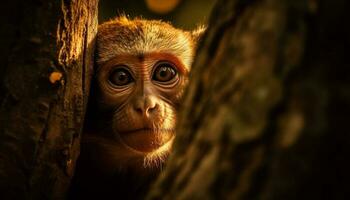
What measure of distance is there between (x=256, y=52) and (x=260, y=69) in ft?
0.18

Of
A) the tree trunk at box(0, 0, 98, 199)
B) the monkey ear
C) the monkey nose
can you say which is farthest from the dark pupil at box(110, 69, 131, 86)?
the tree trunk at box(0, 0, 98, 199)

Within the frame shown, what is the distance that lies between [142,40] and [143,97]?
0.77m

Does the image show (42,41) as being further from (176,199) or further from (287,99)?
(287,99)

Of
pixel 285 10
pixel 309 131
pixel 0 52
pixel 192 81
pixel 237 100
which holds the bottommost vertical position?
pixel 309 131

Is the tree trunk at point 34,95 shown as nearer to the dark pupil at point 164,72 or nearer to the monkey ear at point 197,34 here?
the dark pupil at point 164,72

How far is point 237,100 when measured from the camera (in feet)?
4.35

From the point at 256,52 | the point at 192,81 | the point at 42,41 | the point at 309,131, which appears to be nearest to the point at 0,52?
the point at 42,41

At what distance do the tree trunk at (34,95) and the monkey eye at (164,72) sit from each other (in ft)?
4.80

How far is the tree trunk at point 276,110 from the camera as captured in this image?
116 cm

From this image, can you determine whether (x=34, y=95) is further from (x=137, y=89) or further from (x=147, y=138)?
(x=137, y=89)

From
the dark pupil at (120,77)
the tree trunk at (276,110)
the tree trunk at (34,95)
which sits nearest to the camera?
the tree trunk at (276,110)

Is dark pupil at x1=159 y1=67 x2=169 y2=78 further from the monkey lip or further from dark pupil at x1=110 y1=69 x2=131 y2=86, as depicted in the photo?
the monkey lip

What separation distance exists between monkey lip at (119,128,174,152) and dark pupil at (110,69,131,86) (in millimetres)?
573

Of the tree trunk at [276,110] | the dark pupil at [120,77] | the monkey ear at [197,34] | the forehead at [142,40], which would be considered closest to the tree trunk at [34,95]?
the tree trunk at [276,110]
